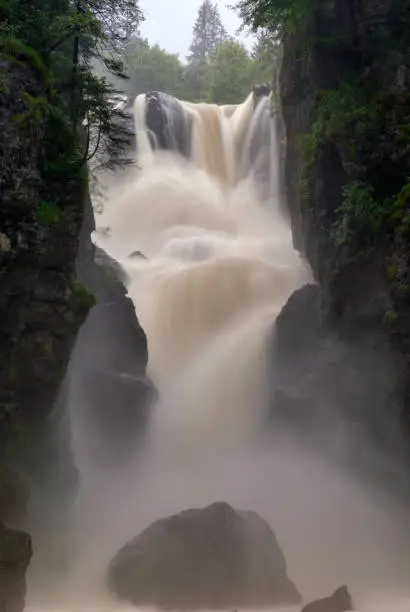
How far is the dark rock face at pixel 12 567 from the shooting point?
1177 centimetres

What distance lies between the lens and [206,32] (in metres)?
114

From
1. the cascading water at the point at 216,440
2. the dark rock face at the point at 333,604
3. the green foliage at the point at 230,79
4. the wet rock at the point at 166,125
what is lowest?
the dark rock face at the point at 333,604

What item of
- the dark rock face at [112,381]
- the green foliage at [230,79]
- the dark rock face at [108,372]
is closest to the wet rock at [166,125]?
the green foliage at [230,79]

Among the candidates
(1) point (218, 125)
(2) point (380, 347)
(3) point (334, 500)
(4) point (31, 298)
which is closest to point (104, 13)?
(4) point (31, 298)

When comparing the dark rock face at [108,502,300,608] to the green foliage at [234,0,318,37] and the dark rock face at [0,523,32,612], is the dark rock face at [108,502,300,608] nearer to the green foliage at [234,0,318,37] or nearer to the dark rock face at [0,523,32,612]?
the dark rock face at [0,523,32,612]

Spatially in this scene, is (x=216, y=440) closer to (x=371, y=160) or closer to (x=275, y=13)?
(x=371, y=160)

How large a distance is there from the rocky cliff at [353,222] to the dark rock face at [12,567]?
9.82 m

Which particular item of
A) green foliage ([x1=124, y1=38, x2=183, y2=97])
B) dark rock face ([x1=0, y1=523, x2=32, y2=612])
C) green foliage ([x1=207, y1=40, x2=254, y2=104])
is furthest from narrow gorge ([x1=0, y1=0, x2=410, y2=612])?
green foliage ([x1=124, y1=38, x2=183, y2=97])

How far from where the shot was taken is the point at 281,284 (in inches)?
1091

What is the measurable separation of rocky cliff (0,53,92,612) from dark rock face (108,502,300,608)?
8.72 ft

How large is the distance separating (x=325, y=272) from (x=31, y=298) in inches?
400

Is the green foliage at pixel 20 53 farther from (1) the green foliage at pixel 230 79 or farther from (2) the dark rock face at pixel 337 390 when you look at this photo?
(1) the green foliage at pixel 230 79

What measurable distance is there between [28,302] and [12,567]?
16.2 feet

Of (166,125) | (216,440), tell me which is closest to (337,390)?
(216,440)
